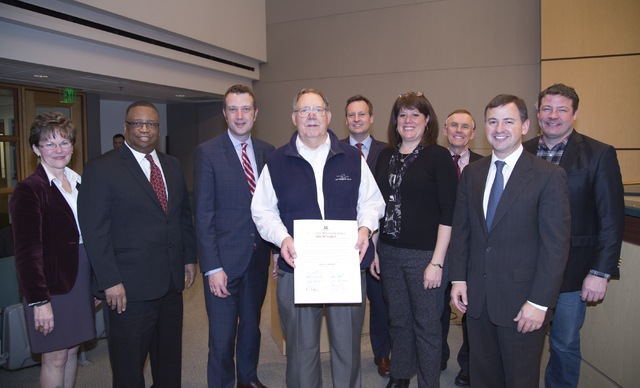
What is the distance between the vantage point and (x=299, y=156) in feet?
6.76

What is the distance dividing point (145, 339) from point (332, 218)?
121 centimetres

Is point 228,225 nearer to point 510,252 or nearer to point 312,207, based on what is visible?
point 312,207

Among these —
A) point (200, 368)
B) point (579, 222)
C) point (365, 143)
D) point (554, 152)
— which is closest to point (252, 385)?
point (200, 368)

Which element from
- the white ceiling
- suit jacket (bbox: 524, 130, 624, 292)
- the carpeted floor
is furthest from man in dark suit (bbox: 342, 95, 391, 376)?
the white ceiling

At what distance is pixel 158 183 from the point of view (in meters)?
2.35

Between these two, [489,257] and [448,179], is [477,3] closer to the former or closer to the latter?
[448,179]

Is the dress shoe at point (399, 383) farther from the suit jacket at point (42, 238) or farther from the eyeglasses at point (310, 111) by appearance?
the suit jacket at point (42, 238)

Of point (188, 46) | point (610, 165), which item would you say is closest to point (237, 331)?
point (610, 165)

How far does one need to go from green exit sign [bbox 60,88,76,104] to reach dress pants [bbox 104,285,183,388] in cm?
526

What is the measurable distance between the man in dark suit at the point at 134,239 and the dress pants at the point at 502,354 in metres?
1.59

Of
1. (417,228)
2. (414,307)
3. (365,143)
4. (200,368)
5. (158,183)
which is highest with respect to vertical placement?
(365,143)

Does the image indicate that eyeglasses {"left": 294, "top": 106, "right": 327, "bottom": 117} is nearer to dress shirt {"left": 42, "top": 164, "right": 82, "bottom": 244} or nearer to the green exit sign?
dress shirt {"left": 42, "top": 164, "right": 82, "bottom": 244}

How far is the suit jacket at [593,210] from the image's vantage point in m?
2.11

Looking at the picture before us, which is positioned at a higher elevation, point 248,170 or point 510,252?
point 248,170
